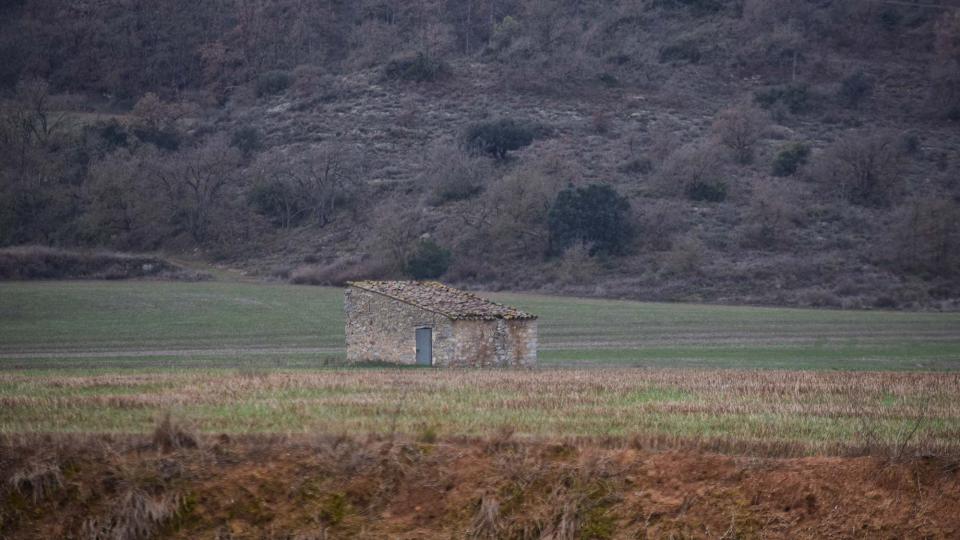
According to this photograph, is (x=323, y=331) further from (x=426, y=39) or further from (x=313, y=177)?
(x=426, y=39)

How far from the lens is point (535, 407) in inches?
788

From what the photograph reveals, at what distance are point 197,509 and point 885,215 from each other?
83.0 meters

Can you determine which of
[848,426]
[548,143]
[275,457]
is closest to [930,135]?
[548,143]

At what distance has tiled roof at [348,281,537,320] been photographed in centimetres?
3757

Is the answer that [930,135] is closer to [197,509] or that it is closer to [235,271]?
[235,271]

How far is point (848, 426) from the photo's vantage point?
1805cm

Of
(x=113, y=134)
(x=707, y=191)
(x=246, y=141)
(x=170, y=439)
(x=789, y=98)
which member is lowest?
(x=170, y=439)

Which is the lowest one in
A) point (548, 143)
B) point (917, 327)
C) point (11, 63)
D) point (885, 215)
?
point (917, 327)

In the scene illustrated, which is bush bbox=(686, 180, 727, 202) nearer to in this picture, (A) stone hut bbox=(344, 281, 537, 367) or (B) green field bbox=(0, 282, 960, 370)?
(B) green field bbox=(0, 282, 960, 370)

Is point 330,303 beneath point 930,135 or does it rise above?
beneath

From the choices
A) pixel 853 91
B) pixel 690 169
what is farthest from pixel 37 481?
pixel 853 91

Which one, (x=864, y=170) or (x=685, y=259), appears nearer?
(x=685, y=259)

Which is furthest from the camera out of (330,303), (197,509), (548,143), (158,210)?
(548,143)

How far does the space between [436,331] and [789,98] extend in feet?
297
